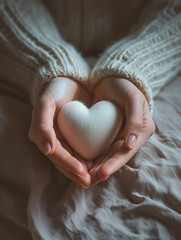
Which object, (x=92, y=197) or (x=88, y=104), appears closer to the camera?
(x=92, y=197)

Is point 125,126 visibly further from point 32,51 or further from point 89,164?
point 32,51

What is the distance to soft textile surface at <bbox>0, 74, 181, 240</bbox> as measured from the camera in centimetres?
43

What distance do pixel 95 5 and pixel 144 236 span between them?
0.70 meters

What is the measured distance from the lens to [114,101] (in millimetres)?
571

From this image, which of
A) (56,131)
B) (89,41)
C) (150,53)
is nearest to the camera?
(56,131)

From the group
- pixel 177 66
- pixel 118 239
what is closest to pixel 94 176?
pixel 118 239

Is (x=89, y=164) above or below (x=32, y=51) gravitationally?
below

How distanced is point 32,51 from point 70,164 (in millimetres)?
386

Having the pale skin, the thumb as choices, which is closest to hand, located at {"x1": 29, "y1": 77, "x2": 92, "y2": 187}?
the pale skin

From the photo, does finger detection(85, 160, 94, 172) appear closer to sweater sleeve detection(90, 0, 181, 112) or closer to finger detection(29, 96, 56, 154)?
finger detection(29, 96, 56, 154)

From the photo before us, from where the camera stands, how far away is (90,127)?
0.51m

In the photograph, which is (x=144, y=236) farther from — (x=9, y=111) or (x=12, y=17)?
(x=12, y=17)

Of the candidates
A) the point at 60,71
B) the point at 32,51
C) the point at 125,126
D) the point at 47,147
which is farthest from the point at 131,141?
the point at 32,51

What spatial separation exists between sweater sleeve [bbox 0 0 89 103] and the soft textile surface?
163 mm
